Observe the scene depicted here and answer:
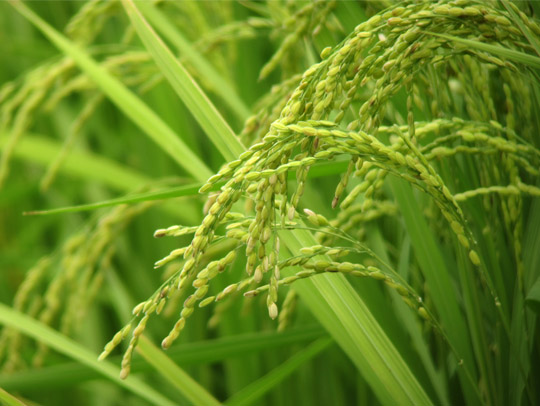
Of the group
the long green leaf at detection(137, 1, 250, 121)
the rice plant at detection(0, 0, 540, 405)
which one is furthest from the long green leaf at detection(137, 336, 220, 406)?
the long green leaf at detection(137, 1, 250, 121)

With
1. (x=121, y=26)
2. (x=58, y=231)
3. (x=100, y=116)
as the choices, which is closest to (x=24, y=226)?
(x=58, y=231)

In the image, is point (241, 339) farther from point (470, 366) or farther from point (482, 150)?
point (482, 150)

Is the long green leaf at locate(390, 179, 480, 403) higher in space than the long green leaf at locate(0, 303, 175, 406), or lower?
lower

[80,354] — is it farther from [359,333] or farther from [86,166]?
[86,166]

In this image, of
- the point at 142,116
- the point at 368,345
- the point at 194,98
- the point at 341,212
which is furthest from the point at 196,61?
the point at 368,345

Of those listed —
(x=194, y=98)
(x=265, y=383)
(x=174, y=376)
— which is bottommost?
(x=265, y=383)

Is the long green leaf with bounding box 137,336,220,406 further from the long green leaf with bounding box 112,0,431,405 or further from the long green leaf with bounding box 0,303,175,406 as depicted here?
the long green leaf with bounding box 112,0,431,405
